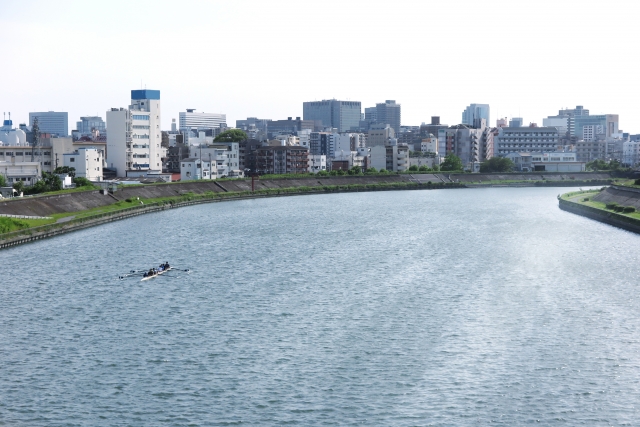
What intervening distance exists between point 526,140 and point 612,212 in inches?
3670

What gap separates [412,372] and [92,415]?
338 inches

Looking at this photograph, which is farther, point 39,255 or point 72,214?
point 72,214

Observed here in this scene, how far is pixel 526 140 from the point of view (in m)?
150

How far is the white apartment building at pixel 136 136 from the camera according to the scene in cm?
9144

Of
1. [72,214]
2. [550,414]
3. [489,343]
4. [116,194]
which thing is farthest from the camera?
[116,194]

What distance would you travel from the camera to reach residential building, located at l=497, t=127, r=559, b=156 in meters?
150

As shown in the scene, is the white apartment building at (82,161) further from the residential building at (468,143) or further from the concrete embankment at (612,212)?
the residential building at (468,143)

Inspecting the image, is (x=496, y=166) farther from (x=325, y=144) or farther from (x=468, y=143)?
(x=325, y=144)

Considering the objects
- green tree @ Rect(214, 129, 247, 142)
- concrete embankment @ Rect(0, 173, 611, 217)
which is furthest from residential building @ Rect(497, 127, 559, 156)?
green tree @ Rect(214, 129, 247, 142)

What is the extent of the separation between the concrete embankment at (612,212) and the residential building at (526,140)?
73.6m

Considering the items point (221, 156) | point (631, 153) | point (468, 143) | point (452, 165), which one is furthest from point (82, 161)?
point (631, 153)

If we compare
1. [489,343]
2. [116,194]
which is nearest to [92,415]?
[489,343]

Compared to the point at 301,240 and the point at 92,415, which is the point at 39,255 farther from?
the point at 92,415

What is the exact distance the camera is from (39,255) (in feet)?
134
